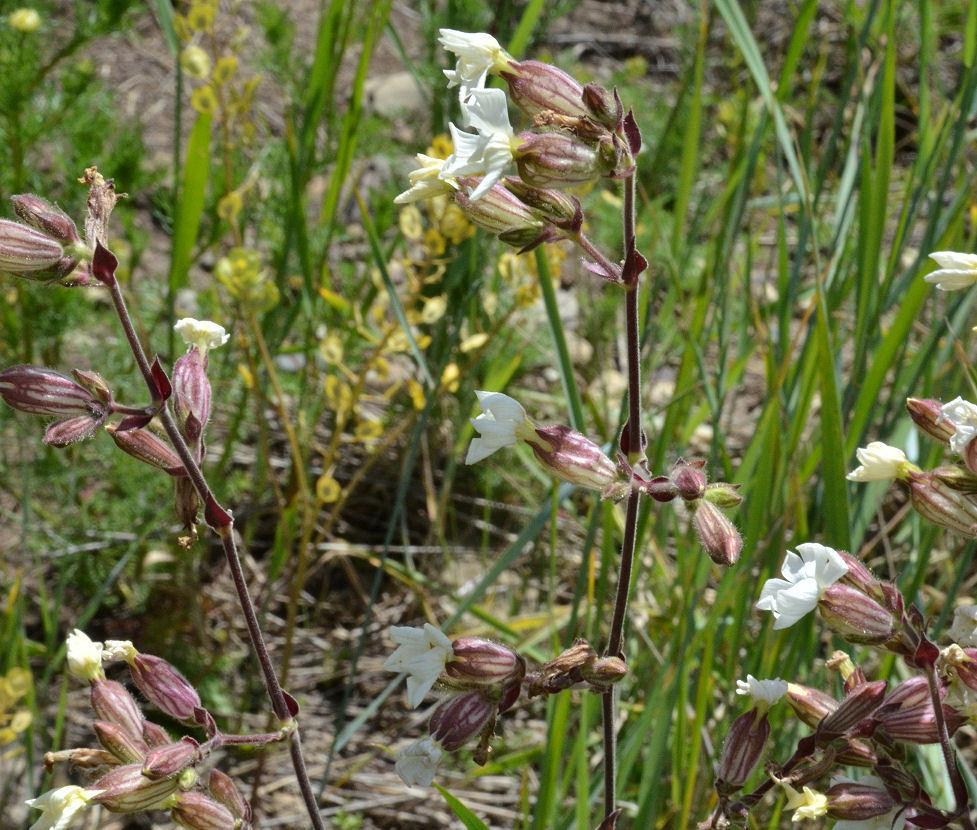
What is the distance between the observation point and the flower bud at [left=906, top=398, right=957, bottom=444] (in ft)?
3.81

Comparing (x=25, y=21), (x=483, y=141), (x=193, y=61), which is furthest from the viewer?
(x=25, y=21)

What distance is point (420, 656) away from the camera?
1140mm

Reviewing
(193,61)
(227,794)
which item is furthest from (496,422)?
(193,61)

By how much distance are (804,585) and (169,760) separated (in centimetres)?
69

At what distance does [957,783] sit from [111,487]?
2.22m

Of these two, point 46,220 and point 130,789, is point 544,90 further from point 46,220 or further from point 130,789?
point 130,789

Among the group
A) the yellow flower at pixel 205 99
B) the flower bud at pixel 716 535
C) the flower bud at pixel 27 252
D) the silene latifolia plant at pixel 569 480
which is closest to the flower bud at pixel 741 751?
the silene latifolia plant at pixel 569 480

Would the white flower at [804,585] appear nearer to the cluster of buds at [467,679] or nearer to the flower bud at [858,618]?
the flower bud at [858,618]

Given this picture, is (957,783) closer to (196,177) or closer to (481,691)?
(481,691)

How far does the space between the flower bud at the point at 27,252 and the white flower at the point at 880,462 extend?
0.92 m

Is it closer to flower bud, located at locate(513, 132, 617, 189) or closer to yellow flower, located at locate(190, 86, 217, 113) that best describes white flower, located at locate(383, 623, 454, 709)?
flower bud, located at locate(513, 132, 617, 189)

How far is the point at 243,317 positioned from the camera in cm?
215

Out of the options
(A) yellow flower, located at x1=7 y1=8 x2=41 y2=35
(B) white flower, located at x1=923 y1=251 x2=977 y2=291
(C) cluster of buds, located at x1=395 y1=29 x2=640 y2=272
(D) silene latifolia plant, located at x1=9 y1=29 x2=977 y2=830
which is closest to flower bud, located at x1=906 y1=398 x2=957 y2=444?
(D) silene latifolia plant, located at x1=9 y1=29 x2=977 y2=830

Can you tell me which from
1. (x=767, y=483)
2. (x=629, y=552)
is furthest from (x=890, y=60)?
(x=629, y=552)
